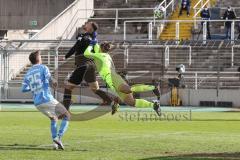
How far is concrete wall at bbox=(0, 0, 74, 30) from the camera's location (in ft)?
164

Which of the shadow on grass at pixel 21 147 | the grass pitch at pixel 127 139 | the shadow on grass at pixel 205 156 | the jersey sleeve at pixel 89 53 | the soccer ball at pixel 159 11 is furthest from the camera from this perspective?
the soccer ball at pixel 159 11

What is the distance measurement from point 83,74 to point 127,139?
473 centimetres

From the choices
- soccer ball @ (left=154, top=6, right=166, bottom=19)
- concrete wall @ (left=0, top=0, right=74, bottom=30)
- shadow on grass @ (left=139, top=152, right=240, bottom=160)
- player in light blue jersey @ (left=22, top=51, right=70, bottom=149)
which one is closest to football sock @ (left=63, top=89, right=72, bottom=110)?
player in light blue jersey @ (left=22, top=51, right=70, bottom=149)

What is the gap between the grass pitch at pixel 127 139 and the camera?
13.2m

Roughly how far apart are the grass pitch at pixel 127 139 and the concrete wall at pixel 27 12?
87.6 ft

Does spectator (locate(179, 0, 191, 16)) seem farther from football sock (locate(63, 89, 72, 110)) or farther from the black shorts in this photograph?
football sock (locate(63, 89, 72, 110))

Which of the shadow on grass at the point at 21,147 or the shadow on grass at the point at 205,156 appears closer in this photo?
the shadow on grass at the point at 205,156

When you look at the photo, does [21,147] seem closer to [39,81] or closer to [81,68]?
[39,81]

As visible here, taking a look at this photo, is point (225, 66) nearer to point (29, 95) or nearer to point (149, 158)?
point (29, 95)

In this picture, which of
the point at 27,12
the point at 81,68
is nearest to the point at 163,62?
the point at 27,12

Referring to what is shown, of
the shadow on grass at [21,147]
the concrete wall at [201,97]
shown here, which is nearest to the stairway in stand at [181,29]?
the concrete wall at [201,97]

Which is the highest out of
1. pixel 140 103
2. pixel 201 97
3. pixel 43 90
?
pixel 43 90

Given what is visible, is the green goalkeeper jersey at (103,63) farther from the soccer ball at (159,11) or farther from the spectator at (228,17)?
the soccer ball at (159,11)

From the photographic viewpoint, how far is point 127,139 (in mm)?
16500
